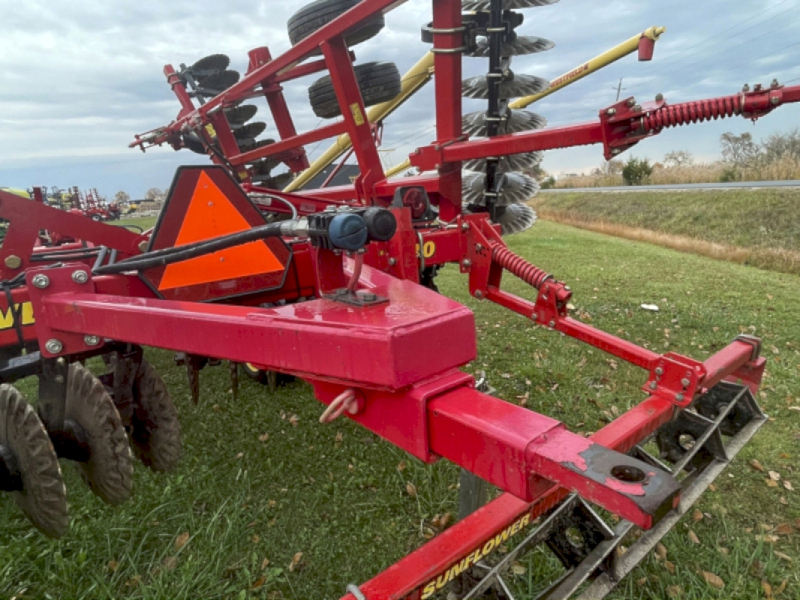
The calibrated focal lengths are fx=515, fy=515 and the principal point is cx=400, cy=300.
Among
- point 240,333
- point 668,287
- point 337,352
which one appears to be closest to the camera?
point 337,352

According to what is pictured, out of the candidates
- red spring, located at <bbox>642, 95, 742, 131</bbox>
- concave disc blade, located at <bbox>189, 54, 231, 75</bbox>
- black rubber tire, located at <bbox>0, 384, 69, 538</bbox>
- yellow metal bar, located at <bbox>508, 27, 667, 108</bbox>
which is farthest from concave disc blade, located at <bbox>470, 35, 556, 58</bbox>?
concave disc blade, located at <bbox>189, 54, 231, 75</bbox>

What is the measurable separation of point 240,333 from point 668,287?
727cm

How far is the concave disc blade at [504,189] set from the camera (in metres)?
4.28

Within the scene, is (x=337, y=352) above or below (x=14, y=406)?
above

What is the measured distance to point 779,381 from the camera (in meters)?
4.31

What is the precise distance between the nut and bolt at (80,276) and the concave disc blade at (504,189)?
290 centimetres

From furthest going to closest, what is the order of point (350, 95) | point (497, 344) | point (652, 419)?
1. point (497, 344)
2. point (350, 95)
3. point (652, 419)

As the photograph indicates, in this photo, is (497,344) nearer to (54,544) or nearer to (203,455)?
(203,455)

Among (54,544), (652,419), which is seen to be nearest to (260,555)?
(54,544)

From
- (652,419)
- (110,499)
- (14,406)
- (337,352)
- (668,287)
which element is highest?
(337,352)

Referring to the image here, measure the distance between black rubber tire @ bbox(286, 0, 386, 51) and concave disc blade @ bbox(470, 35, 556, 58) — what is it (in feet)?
2.70

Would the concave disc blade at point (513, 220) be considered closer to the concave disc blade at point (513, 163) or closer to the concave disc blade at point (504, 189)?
the concave disc blade at point (504, 189)

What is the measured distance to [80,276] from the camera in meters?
2.07

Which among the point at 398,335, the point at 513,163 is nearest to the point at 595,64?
the point at 513,163
